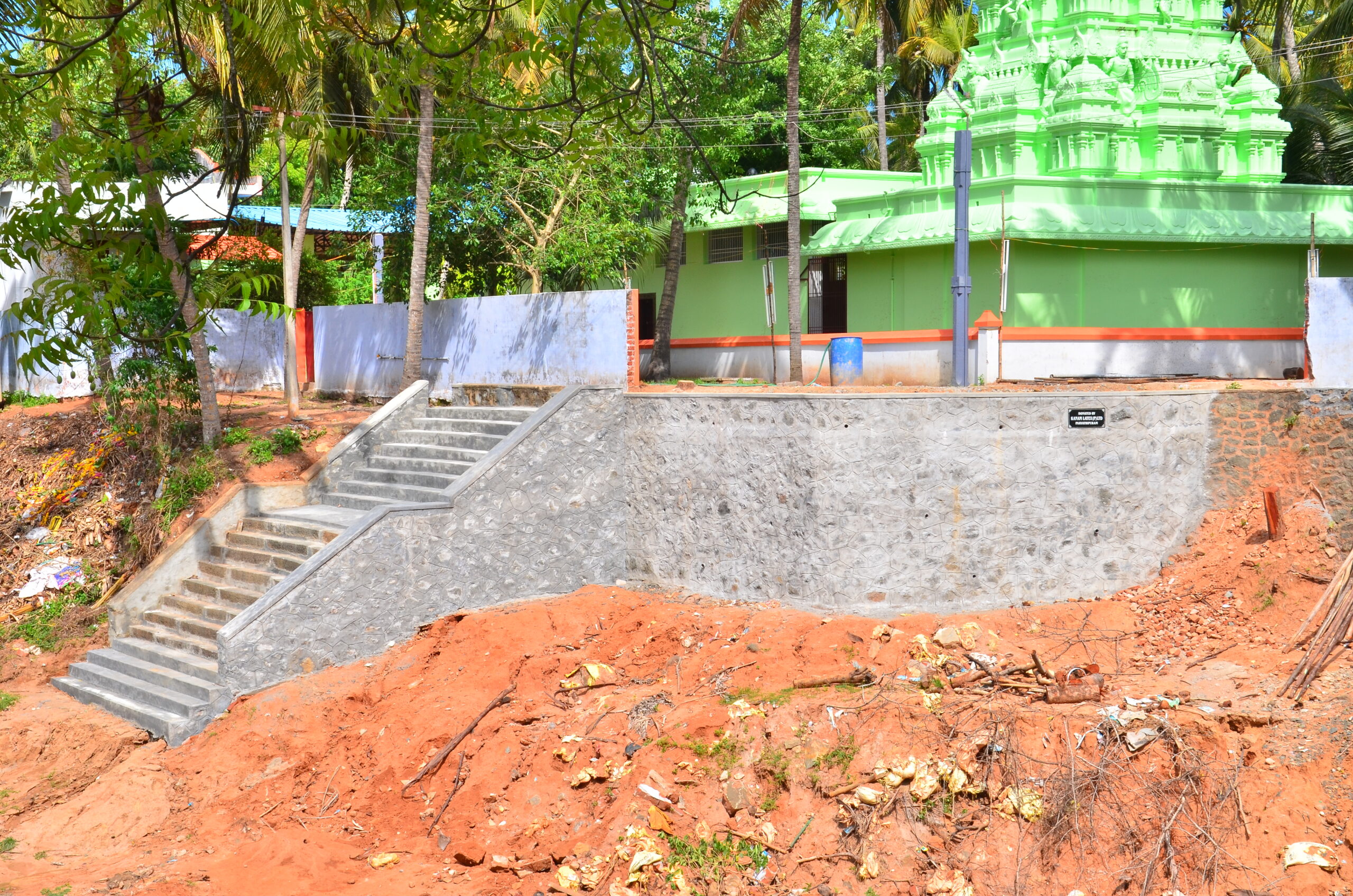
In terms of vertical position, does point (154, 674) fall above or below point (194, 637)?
below

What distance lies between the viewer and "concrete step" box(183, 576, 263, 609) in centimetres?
1167

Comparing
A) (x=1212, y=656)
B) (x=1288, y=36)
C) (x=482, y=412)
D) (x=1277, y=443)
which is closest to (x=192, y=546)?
(x=482, y=412)

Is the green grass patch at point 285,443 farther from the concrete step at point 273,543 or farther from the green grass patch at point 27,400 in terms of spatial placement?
the green grass patch at point 27,400

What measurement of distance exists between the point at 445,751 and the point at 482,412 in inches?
212

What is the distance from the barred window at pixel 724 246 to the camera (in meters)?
21.6

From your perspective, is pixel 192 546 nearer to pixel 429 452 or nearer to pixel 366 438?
pixel 366 438

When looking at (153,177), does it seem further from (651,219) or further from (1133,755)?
(651,219)

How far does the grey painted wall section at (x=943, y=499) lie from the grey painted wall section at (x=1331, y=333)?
2.42m

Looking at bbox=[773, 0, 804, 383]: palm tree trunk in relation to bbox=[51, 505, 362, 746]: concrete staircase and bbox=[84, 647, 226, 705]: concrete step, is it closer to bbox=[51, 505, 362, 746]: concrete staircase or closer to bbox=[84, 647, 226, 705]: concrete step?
bbox=[51, 505, 362, 746]: concrete staircase

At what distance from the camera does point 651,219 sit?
2089cm

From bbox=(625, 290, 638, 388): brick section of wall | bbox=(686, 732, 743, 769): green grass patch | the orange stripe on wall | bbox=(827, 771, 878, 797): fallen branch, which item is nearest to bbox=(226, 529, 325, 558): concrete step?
bbox=(625, 290, 638, 388): brick section of wall

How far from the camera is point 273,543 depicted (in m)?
12.4

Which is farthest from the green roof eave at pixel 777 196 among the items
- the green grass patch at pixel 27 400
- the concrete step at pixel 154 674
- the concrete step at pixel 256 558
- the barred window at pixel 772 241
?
the concrete step at pixel 154 674

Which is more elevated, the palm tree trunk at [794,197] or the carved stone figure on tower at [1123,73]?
the carved stone figure on tower at [1123,73]
